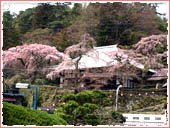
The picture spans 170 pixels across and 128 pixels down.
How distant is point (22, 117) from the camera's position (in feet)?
11.0

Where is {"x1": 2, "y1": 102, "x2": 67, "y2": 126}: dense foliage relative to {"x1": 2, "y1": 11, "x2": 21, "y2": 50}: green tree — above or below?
below

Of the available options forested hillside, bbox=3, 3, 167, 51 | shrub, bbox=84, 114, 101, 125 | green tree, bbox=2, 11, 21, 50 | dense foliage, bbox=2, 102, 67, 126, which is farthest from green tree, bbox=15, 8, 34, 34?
dense foliage, bbox=2, 102, 67, 126

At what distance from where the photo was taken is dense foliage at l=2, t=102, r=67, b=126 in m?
3.23

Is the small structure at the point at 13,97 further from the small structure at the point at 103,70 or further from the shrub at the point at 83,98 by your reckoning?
the shrub at the point at 83,98

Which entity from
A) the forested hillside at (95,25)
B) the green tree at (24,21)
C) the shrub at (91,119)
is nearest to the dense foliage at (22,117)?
the shrub at (91,119)

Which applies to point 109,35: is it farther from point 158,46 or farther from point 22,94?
point 22,94

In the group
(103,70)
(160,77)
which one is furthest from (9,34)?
(160,77)

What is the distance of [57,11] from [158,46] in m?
4.71

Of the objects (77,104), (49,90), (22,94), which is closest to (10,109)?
(77,104)

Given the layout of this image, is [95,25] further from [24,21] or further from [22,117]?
[22,117]

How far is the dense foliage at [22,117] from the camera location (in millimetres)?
3232

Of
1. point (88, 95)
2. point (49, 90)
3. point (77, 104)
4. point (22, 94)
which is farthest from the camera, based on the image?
point (49, 90)

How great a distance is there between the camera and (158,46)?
10570 mm

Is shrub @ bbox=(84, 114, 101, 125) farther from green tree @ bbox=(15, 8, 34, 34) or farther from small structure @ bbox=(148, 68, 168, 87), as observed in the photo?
green tree @ bbox=(15, 8, 34, 34)
